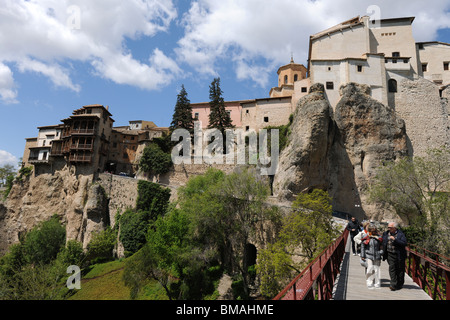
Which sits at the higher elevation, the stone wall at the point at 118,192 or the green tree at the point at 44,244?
the stone wall at the point at 118,192

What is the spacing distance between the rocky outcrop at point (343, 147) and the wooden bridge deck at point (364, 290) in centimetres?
1879

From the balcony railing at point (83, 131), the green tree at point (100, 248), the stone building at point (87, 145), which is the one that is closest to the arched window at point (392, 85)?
the stone building at point (87, 145)

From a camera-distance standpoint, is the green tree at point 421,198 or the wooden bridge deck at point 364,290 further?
the green tree at point 421,198

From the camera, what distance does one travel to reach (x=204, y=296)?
73.0 feet

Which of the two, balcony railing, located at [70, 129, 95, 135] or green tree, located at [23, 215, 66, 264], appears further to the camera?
balcony railing, located at [70, 129, 95, 135]

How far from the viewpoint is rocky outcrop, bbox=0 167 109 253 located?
3631 cm

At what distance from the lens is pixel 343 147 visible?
3134 centimetres

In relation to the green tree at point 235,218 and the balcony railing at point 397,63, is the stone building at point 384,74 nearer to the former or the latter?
the balcony railing at point 397,63

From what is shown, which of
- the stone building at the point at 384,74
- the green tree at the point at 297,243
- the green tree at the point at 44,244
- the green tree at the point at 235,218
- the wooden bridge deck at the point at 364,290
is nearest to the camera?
the wooden bridge deck at the point at 364,290

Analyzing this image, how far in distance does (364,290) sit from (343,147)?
1056 inches

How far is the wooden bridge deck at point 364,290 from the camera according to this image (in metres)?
6.62

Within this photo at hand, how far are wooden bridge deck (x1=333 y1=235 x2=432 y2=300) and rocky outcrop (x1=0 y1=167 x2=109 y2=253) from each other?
114 ft

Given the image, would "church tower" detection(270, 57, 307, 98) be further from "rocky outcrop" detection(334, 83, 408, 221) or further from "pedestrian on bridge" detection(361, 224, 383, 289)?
"pedestrian on bridge" detection(361, 224, 383, 289)

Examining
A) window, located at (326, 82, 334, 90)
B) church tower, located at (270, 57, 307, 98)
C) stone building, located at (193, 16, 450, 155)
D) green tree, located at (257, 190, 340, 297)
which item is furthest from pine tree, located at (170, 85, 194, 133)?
green tree, located at (257, 190, 340, 297)
